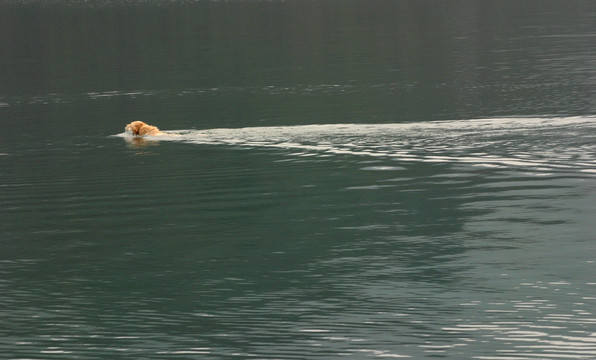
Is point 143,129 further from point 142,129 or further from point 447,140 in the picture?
point 447,140

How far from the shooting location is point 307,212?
1115 inches

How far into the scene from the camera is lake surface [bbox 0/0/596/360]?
19094mm

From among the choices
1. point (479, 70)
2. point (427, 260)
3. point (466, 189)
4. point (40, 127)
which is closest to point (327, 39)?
point (479, 70)

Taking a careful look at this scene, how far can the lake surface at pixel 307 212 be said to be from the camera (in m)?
19.1

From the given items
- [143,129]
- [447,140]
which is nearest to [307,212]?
[447,140]

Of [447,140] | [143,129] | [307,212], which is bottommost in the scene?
[307,212]

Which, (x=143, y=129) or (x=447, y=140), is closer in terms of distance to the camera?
(x=447, y=140)

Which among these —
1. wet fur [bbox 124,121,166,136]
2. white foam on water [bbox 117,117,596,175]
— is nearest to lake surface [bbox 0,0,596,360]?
white foam on water [bbox 117,117,596,175]

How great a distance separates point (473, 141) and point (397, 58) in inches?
1292

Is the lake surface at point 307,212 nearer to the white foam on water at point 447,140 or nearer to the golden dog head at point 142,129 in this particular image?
the white foam on water at point 447,140

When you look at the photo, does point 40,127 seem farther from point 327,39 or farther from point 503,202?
point 327,39

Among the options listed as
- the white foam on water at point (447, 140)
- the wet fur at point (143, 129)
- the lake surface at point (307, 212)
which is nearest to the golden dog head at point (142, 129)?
the wet fur at point (143, 129)

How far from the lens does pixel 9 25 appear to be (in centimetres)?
12050

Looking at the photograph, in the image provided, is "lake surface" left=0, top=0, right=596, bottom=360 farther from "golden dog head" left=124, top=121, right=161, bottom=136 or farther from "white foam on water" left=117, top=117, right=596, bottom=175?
"golden dog head" left=124, top=121, right=161, bottom=136
